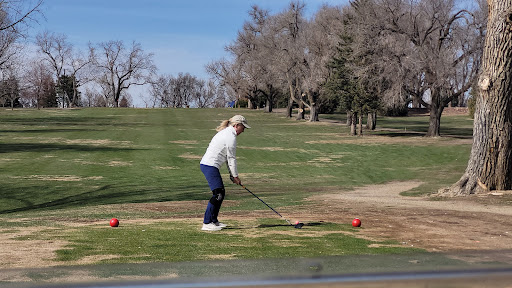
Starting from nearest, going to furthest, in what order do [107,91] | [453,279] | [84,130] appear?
[453,279]
[84,130]
[107,91]

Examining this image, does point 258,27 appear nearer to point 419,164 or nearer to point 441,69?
point 441,69

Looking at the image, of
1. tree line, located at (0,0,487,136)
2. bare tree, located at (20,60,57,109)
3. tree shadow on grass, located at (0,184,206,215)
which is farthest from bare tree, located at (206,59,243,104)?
tree shadow on grass, located at (0,184,206,215)

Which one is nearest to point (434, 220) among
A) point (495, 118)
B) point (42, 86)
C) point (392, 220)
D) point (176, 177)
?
point (392, 220)

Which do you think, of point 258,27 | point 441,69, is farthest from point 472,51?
point 258,27

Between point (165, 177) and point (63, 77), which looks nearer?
point (165, 177)

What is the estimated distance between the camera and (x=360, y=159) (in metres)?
41.6

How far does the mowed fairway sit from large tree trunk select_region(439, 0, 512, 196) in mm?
5042

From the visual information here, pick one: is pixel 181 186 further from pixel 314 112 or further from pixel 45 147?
pixel 314 112

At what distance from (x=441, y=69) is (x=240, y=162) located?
55.3ft

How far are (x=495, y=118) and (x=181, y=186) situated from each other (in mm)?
14856

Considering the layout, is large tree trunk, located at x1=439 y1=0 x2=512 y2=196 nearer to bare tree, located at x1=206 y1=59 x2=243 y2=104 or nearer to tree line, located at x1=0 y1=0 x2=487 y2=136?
tree line, located at x1=0 y1=0 x2=487 y2=136

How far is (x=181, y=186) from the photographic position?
2866 centimetres

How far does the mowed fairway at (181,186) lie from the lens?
33.0 feet

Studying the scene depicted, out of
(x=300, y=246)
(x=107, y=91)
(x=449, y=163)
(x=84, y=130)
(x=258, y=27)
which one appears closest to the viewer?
(x=300, y=246)
